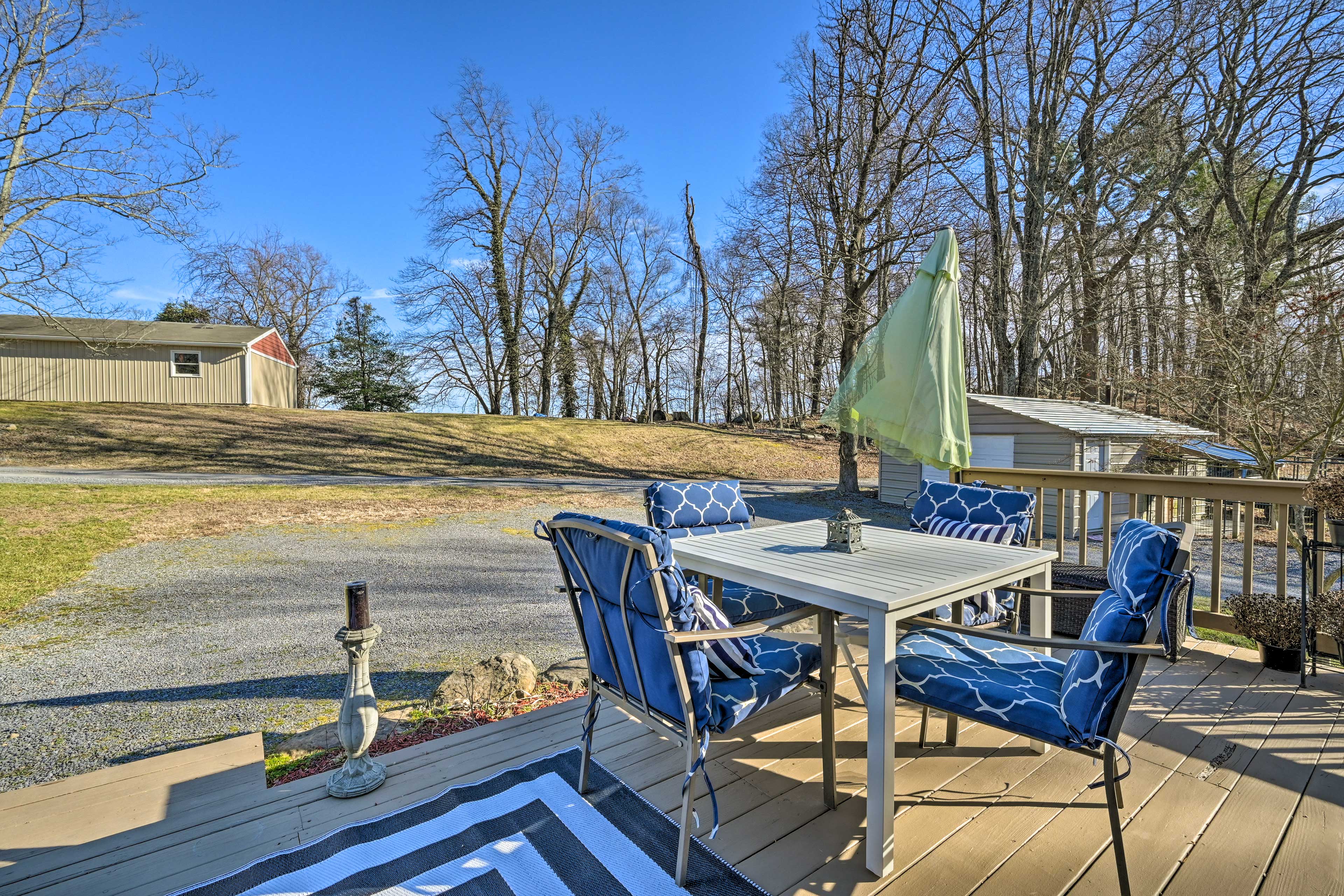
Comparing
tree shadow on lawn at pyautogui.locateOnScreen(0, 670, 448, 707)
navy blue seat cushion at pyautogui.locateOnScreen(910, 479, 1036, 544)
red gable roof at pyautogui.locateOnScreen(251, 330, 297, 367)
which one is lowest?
tree shadow on lawn at pyautogui.locateOnScreen(0, 670, 448, 707)

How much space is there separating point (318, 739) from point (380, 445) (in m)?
12.5

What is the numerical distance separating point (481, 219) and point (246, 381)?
847 centimetres

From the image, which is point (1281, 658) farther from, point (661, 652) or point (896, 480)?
point (896, 480)

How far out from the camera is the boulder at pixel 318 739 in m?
2.43

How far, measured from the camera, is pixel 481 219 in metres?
19.8

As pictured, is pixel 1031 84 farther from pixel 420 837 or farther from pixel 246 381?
pixel 246 381

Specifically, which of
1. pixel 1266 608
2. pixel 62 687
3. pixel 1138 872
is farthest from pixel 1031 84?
pixel 62 687

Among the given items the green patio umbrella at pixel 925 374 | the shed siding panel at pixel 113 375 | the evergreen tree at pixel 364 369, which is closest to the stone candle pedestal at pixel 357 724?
the green patio umbrella at pixel 925 374

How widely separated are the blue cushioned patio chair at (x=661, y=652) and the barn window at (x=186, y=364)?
19.2 meters

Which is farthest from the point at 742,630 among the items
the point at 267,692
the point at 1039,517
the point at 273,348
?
the point at 273,348

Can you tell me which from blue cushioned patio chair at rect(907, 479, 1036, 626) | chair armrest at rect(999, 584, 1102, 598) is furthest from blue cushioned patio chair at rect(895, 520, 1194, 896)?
blue cushioned patio chair at rect(907, 479, 1036, 626)

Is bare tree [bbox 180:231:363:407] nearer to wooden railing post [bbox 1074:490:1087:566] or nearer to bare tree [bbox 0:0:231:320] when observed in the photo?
bare tree [bbox 0:0:231:320]

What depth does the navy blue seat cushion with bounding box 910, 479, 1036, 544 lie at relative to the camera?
303 cm

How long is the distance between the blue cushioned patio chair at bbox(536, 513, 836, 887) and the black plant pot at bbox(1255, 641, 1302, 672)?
2583 mm
